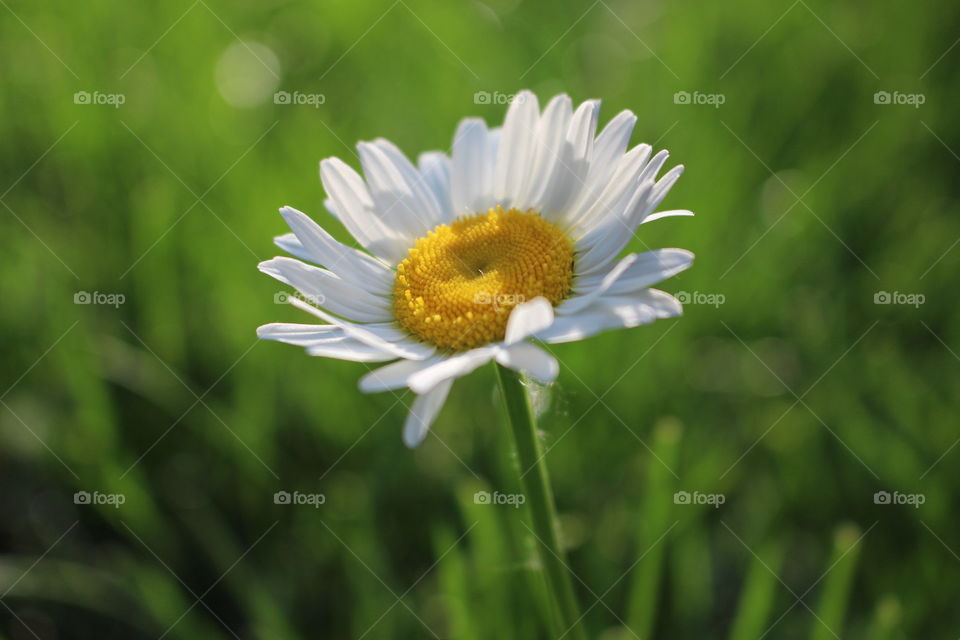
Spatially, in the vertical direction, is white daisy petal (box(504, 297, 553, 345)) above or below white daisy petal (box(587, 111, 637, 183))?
below

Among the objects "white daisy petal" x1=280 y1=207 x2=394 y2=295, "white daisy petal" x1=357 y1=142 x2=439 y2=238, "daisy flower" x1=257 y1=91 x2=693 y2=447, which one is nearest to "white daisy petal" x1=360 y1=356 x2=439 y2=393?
"daisy flower" x1=257 y1=91 x2=693 y2=447

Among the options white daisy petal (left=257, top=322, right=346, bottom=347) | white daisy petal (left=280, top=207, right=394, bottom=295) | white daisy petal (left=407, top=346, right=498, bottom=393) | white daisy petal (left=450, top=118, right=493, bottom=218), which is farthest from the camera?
white daisy petal (left=450, top=118, right=493, bottom=218)

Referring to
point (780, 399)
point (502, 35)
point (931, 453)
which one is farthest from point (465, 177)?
point (502, 35)

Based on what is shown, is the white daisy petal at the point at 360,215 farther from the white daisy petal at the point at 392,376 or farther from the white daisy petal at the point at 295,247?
the white daisy petal at the point at 392,376

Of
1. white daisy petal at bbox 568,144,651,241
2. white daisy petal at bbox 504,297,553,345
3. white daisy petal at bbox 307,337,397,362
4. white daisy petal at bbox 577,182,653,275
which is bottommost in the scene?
white daisy petal at bbox 307,337,397,362

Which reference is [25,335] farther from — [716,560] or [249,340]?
[716,560]

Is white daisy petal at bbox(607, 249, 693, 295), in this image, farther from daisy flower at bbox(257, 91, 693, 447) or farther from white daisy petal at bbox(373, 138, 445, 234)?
white daisy petal at bbox(373, 138, 445, 234)

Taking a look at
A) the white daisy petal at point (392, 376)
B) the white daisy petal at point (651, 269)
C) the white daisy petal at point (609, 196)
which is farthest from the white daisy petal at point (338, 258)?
the white daisy petal at point (651, 269)
